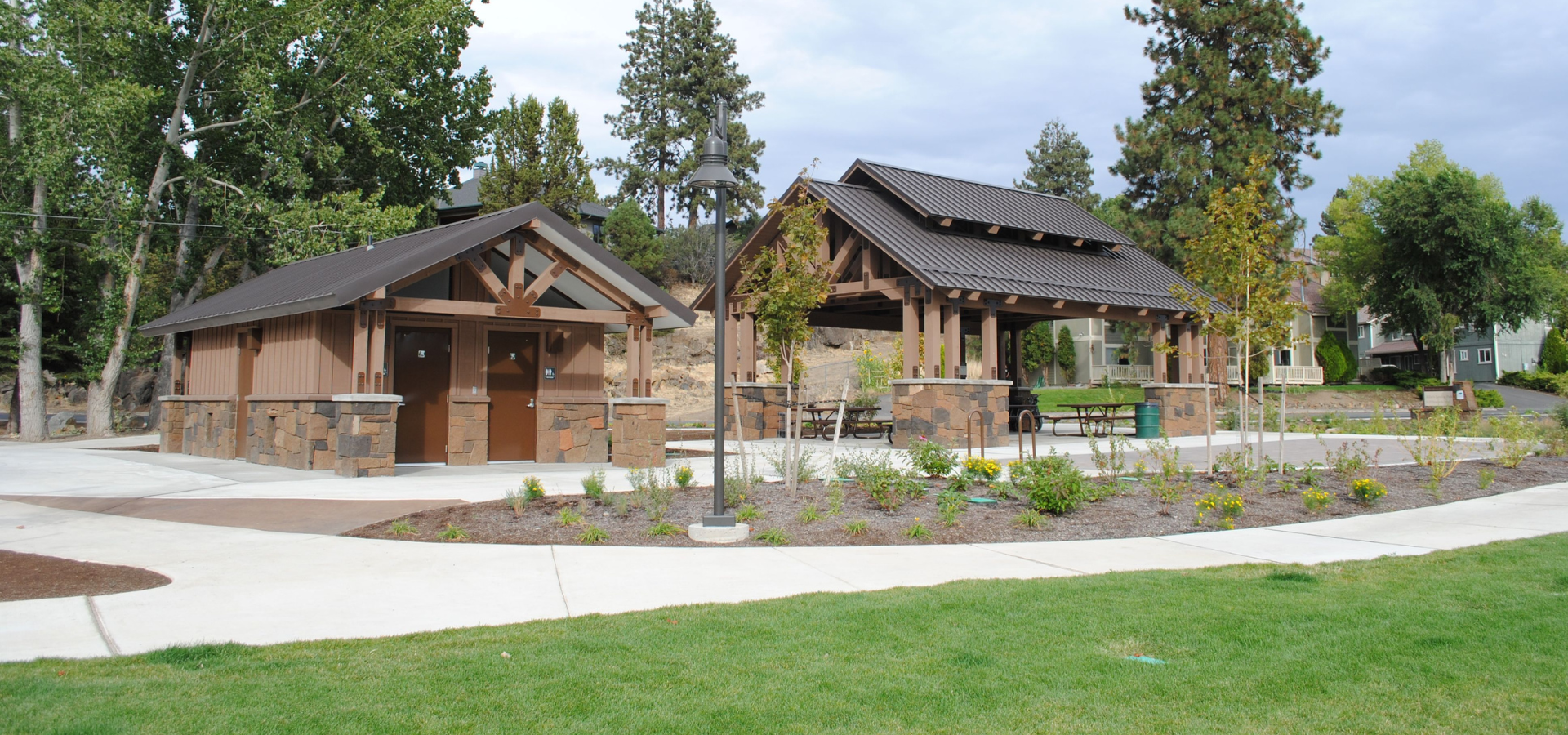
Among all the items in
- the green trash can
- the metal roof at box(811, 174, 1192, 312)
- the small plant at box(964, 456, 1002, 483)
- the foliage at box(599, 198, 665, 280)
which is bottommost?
the small plant at box(964, 456, 1002, 483)

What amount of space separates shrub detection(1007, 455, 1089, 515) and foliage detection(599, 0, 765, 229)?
42.2 meters

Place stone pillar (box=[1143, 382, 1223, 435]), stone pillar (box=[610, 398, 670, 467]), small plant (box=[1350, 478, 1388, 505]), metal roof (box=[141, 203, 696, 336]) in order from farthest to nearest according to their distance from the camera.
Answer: stone pillar (box=[1143, 382, 1223, 435]), stone pillar (box=[610, 398, 670, 467]), metal roof (box=[141, 203, 696, 336]), small plant (box=[1350, 478, 1388, 505])

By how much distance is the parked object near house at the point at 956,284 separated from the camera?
18219 mm

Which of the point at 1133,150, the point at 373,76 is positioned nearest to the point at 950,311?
the point at 373,76

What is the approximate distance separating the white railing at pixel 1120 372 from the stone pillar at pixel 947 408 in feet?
118

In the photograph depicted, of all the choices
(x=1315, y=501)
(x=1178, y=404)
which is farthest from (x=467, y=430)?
(x=1178, y=404)

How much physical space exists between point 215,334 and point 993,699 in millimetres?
17951

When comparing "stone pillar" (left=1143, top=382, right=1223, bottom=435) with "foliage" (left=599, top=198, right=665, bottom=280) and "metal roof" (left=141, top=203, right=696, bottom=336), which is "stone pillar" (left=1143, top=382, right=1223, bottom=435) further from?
"foliage" (left=599, top=198, right=665, bottom=280)

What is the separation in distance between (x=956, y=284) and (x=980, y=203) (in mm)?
5570

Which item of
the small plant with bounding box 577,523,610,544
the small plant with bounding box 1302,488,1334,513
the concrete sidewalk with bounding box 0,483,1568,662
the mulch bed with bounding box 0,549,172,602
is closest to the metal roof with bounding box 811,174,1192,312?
the small plant with bounding box 1302,488,1334,513

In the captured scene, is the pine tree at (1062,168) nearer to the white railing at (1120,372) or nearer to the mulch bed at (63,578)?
the white railing at (1120,372)

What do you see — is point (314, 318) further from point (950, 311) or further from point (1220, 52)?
point (1220, 52)

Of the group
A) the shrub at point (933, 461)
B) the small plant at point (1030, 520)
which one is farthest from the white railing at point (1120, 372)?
the small plant at point (1030, 520)

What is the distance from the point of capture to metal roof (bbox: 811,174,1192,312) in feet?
61.1
